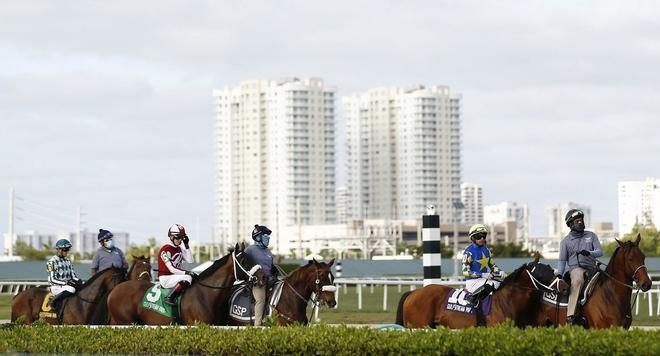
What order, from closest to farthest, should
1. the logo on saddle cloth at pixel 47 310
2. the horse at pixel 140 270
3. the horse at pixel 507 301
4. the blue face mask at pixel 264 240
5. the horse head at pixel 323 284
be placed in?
the horse at pixel 507 301, the horse head at pixel 323 284, the blue face mask at pixel 264 240, the logo on saddle cloth at pixel 47 310, the horse at pixel 140 270

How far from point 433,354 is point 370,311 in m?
14.1

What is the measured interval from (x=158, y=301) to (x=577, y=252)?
4448 millimetres

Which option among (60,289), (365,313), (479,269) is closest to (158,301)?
(60,289)

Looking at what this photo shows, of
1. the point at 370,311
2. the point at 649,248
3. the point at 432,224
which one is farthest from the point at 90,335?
the point at 649,248

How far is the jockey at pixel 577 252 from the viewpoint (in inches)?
476

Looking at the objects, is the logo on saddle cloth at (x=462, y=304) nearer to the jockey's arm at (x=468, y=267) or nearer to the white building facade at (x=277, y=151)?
the jockey's arm at (x=468, y=267)

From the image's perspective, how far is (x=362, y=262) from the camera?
47.2 metres

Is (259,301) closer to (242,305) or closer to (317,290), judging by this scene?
(242,305)

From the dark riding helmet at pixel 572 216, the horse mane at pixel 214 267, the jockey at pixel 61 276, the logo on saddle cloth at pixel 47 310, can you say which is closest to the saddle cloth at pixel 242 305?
the horse mane at pixel 214 267

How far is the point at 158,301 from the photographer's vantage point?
527 inches

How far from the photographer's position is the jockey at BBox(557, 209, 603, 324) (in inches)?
476

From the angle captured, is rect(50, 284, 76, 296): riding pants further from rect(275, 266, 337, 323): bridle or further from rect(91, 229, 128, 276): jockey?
rect(275, 266, 337, 323): bridle

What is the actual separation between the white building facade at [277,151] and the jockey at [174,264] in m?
173

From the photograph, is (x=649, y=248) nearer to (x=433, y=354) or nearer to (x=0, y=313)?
(x=0, y=313)
